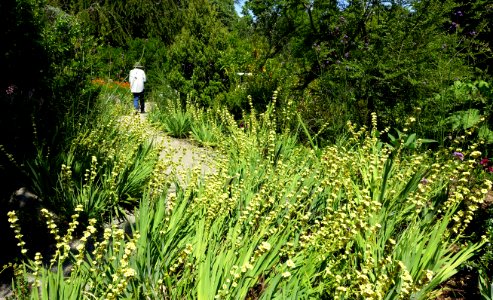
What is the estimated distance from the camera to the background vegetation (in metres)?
2.31

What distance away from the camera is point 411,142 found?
3961 millimetres

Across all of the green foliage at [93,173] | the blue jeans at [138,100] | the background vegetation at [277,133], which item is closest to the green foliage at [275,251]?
the background vegetation at [277,133]

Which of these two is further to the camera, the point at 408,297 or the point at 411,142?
the point at 411,142

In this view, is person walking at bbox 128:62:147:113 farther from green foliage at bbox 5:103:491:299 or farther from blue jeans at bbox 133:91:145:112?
green foliage at bbox 5:103:491:299

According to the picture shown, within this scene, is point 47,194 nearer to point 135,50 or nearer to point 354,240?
point 354,240

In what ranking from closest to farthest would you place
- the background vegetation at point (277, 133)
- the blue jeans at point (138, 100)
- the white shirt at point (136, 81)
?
the background vegetation at point (277, 133), the white shirt at point (136, 81), the blue jeans at point (138, 100)

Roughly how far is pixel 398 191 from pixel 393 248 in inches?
30.0

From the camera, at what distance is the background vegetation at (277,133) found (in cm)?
231

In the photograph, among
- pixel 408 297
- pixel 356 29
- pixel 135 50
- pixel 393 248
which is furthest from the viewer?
pixel 135 50

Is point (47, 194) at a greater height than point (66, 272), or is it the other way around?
point (47, 194)

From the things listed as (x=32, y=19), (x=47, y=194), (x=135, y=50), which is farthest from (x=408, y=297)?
(x=135, y=50)

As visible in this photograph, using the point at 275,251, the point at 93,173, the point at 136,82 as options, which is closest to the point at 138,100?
the point at 136,82

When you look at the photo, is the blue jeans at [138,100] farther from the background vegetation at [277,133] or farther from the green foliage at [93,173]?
the green foliage at [93,173]

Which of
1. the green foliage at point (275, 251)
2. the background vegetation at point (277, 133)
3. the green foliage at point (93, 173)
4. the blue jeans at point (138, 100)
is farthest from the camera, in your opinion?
the blue jeans at point (138, 100)
